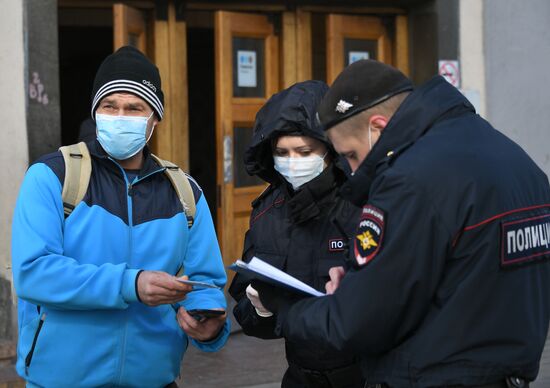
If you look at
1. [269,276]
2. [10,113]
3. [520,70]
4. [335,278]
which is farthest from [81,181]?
[520,70]

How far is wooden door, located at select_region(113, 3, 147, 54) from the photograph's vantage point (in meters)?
6.84

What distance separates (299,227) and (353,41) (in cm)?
470

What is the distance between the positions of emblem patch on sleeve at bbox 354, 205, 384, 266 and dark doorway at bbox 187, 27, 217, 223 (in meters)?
9.32

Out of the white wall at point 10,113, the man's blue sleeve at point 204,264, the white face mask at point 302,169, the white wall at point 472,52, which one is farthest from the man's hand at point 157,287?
the white wall at point 472,52

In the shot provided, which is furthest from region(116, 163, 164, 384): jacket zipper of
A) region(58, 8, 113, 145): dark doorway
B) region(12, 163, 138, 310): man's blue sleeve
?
region(58, 8, 113, 145): dark doorway

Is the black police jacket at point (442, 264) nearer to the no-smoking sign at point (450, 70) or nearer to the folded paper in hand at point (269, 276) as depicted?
the folded paper in hand at point (269, 276)

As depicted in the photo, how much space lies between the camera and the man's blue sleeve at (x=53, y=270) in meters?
2.85

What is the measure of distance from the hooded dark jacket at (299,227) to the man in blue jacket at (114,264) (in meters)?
0.29

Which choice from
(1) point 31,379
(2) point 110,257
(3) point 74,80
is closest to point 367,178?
(2) point 110,257

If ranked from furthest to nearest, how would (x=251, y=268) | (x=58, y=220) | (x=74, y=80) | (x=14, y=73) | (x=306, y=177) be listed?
1. (x=74, y=80)
2. (x=14, y=73)
3. (x=306, y=177)
4. (x=58, y=220)
5. (x=251, y=268)

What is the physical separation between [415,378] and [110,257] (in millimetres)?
1100

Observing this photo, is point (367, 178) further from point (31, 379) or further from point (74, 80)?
point (74, 80)

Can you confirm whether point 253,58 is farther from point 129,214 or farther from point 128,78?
point 129,214

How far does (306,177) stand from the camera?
3.56 m
